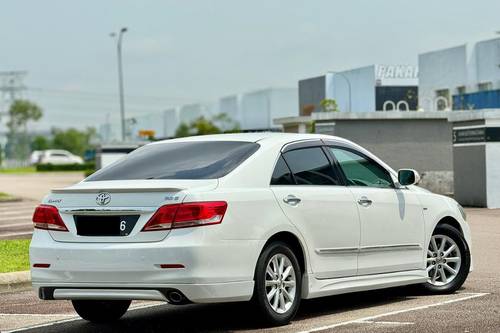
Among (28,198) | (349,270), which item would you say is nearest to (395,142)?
(28,198)

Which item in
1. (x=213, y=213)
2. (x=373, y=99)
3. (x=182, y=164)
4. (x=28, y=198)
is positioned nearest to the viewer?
(x=213, y=213)

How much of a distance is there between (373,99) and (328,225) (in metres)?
49.1

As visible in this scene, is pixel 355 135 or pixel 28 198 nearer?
pixel 355 135

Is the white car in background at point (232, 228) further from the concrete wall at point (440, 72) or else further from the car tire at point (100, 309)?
the concrete wall at point (440, 72)

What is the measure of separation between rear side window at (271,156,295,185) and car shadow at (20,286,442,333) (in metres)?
1.06

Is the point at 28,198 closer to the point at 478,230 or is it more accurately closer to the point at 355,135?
the point at 355,135

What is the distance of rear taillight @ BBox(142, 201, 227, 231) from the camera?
27.1 feet

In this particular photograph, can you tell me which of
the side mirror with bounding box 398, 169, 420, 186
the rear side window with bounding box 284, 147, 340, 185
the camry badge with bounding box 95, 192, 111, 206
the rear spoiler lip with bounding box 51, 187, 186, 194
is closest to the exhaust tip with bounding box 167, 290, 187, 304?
the rear spoiler lip with bounding box 51, 187, 186, 194

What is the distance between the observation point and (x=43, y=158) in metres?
111

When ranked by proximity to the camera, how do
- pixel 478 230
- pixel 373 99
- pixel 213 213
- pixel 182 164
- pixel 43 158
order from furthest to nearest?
pixel 43 158 → pixel 373 99 → pixel 478 230 → pixel 182 164 → pixel 213 213

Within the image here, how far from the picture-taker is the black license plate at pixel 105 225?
8.41m

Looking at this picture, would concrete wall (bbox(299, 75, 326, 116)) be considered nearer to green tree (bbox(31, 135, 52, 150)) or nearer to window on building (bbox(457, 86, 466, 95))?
window on building (bbox(457, 86, 466, 95))

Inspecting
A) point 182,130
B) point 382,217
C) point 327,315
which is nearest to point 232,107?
point 182,130

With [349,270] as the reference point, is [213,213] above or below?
above
